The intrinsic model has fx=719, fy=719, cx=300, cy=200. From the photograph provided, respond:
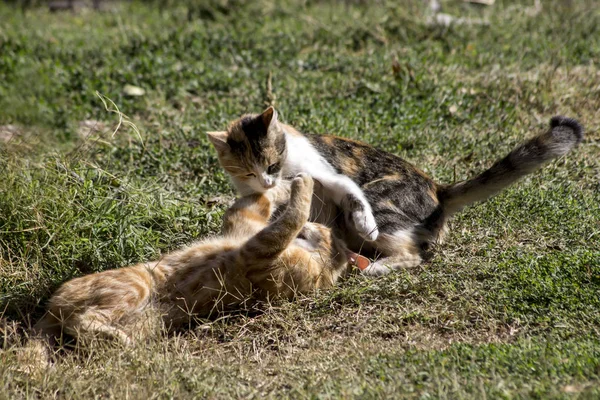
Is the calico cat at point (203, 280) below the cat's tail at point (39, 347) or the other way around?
the other way around

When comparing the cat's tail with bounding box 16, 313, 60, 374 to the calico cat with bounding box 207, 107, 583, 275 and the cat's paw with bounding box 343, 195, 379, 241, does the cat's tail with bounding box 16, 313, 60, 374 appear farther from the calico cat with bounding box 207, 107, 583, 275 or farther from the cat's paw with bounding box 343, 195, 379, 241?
the cat's paw with bounding box 343, 195, 379, 241

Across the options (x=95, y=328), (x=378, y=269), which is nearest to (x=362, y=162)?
(x=378, y=269)

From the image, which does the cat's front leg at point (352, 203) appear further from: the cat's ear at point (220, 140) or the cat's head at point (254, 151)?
the cat's ear at point (220, 140)

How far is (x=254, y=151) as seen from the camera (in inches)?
200

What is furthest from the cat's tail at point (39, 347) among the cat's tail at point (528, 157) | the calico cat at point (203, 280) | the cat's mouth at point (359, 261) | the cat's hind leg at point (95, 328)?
the cat's tail at point (528, 157)

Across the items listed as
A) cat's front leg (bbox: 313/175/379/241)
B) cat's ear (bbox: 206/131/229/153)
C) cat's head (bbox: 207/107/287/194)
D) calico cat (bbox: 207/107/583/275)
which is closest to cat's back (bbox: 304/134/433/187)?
calico cat (bbox: 207/107/583/275)

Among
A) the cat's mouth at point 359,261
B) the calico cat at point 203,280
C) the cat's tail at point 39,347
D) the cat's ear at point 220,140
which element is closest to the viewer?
the cat's tail at point 39,347

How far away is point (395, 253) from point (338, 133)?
71.9 inches

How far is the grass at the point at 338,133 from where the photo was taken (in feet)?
12.2

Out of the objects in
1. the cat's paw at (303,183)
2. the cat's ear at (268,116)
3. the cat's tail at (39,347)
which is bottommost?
the cat's tail at (39,347)

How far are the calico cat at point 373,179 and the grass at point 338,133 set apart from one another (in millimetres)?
253

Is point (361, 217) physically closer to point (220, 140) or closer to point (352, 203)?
point (352, 203)

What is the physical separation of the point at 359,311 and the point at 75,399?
1706 millimetres

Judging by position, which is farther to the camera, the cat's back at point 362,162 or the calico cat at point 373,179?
the cat's back at point 362,162
